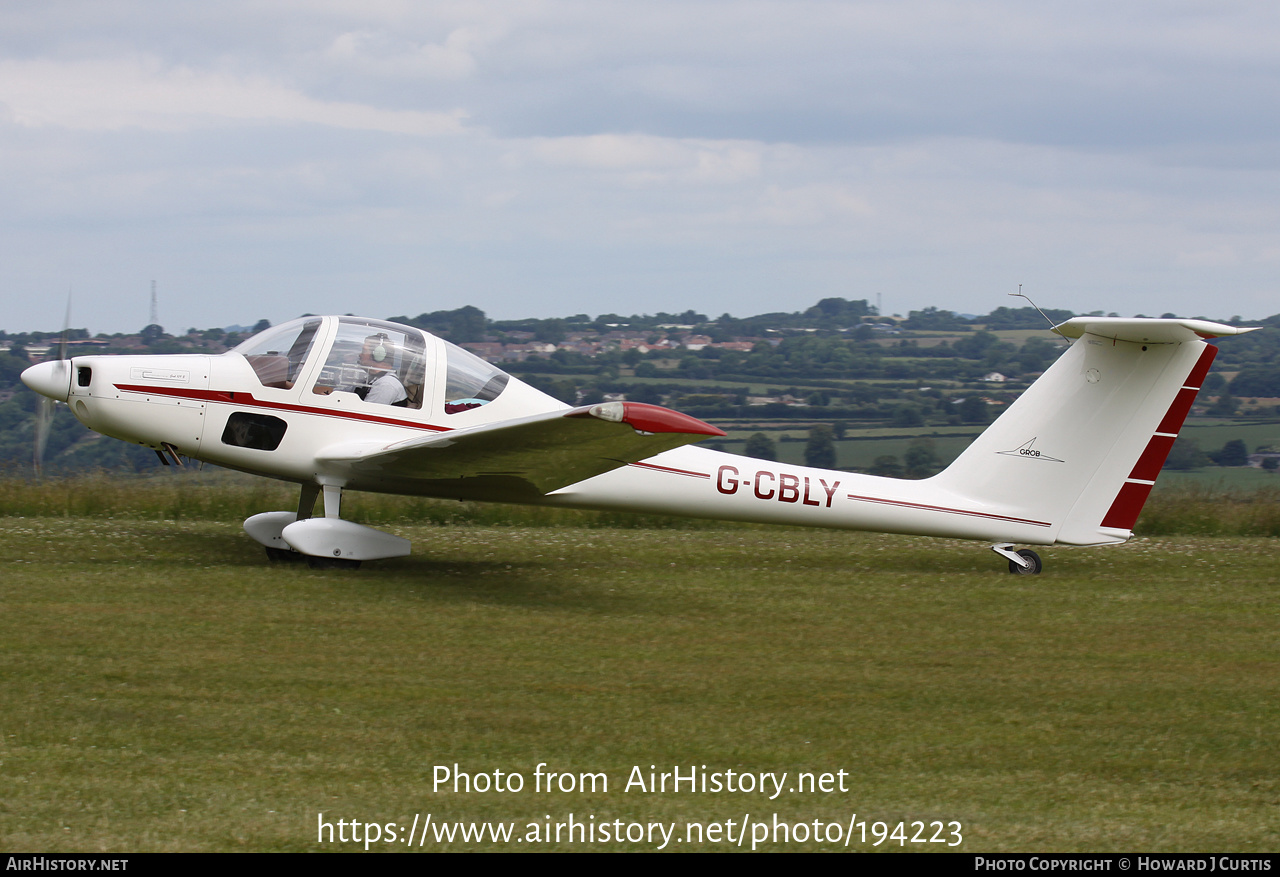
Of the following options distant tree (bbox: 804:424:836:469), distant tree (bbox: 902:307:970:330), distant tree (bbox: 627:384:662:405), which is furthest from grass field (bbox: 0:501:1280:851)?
distant tree (bbox: 902:307:970:330)

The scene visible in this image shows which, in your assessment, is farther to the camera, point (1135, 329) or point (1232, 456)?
point (1232, 456)

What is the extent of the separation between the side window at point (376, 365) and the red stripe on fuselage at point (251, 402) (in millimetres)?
139

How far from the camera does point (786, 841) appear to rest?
13.6ft

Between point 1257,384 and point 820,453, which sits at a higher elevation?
point 1257,384

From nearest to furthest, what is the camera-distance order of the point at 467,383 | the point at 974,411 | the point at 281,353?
1. the point at 281,353
2. the point at 467,383
3. the point at 974,411

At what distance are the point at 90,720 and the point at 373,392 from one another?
4403 mm

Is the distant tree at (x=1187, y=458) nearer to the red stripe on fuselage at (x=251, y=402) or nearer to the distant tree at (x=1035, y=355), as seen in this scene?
the distant tree at (x=1035, y=355)

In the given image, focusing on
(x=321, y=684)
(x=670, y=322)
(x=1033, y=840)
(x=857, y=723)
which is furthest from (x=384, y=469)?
(x=670, y=322)

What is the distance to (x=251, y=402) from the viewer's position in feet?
29.8

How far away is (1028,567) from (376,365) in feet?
18.9

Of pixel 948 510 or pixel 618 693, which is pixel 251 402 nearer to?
pixel 618 693

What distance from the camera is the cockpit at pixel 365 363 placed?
9180 mm

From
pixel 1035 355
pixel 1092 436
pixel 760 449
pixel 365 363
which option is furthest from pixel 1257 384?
pixel 365 363
